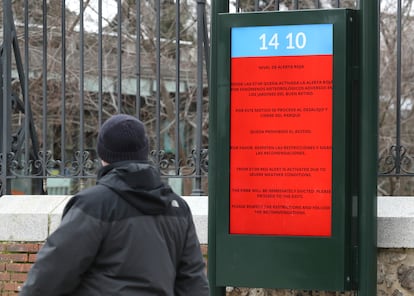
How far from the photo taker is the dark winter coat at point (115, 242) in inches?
118

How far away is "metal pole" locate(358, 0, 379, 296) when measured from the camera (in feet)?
15.3

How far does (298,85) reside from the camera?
15.4 ft

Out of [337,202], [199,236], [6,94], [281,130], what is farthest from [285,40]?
[6,94]

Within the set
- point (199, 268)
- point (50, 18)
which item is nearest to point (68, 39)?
point (50, 18)

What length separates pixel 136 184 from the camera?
318 centimetres

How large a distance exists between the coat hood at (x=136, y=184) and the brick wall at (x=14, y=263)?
10.1 feet

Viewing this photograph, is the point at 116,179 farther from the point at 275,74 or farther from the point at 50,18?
the point at 50,18

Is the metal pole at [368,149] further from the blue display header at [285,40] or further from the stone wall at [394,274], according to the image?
the stone wall at [394,274]

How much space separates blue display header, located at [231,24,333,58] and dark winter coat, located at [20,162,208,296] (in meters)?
1.65

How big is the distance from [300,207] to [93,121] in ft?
43.0

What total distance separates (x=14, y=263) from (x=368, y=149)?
2.90 m

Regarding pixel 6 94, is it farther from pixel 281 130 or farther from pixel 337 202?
pixel 337 202

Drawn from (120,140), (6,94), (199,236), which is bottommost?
(199,236)

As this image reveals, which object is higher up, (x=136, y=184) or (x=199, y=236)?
(x=136, y=184)
